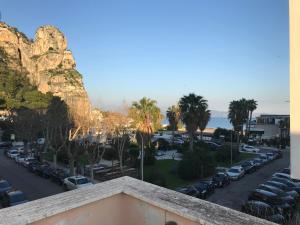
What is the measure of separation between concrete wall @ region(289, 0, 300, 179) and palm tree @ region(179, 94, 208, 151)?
1587 inches

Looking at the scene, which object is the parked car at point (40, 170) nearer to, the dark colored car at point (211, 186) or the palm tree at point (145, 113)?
the palm tree at point (145, 113)

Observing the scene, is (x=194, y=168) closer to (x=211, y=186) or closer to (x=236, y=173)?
(x=211, y=186)

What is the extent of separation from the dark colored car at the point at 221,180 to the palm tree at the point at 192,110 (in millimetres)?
12879

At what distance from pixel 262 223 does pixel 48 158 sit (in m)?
42.1

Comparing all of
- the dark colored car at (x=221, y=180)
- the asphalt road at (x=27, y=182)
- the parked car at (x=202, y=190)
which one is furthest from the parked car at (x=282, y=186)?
the asphalt road at (x=27, y=182)

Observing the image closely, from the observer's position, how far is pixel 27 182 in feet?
96.3

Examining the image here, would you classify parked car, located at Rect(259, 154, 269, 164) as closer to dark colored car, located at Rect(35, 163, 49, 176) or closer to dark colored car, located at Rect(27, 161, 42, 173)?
dark colored car, located at Rect(35, 163, 49, 176)

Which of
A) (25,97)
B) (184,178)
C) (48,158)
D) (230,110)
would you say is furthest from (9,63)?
(184,178)

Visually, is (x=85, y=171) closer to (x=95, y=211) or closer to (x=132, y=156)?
(x=132, y=156)

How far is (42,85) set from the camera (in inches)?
3605

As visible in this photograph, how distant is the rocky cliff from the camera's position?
92.1 m

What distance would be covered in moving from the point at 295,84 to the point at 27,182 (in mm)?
30528

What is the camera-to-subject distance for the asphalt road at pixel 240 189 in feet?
78.1

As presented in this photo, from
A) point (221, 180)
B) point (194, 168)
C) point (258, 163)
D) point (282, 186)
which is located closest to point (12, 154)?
point (194, 168)
